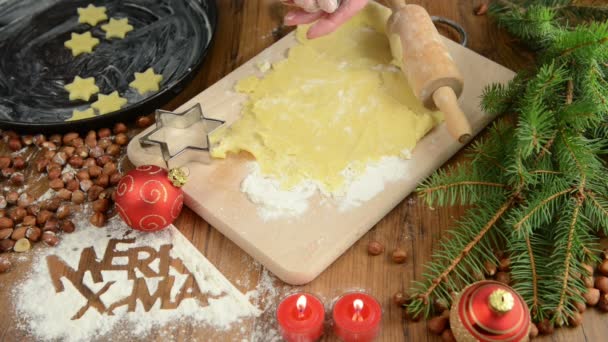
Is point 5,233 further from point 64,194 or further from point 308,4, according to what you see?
point 308,4

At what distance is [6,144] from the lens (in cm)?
134

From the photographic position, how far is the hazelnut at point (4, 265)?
1113mm

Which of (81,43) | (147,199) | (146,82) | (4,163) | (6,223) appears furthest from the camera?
(81,43)

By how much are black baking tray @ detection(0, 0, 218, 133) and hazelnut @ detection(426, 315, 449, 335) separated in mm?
727

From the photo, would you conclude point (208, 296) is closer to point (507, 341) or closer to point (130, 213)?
point (130, 213)

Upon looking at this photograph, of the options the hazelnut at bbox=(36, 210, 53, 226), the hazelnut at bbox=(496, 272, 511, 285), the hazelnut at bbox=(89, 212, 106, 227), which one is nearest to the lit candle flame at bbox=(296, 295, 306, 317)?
the hazelnut at bbox=(496, 272, 511, 285)

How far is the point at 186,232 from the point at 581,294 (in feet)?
2.43

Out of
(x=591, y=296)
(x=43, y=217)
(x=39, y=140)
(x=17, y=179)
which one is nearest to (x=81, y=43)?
(x=39, y=140)

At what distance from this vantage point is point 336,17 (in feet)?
4.08

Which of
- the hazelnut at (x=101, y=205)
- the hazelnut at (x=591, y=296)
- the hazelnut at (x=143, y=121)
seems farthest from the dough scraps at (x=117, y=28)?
the hazelnut at (x=591, y=296)

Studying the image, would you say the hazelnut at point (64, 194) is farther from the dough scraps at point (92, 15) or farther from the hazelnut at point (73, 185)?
the dough scraps at point (92, 15)

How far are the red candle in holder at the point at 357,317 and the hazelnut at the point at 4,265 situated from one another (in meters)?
0.64

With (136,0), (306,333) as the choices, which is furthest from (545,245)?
(136,0)

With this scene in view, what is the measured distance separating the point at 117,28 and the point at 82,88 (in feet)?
0.74
